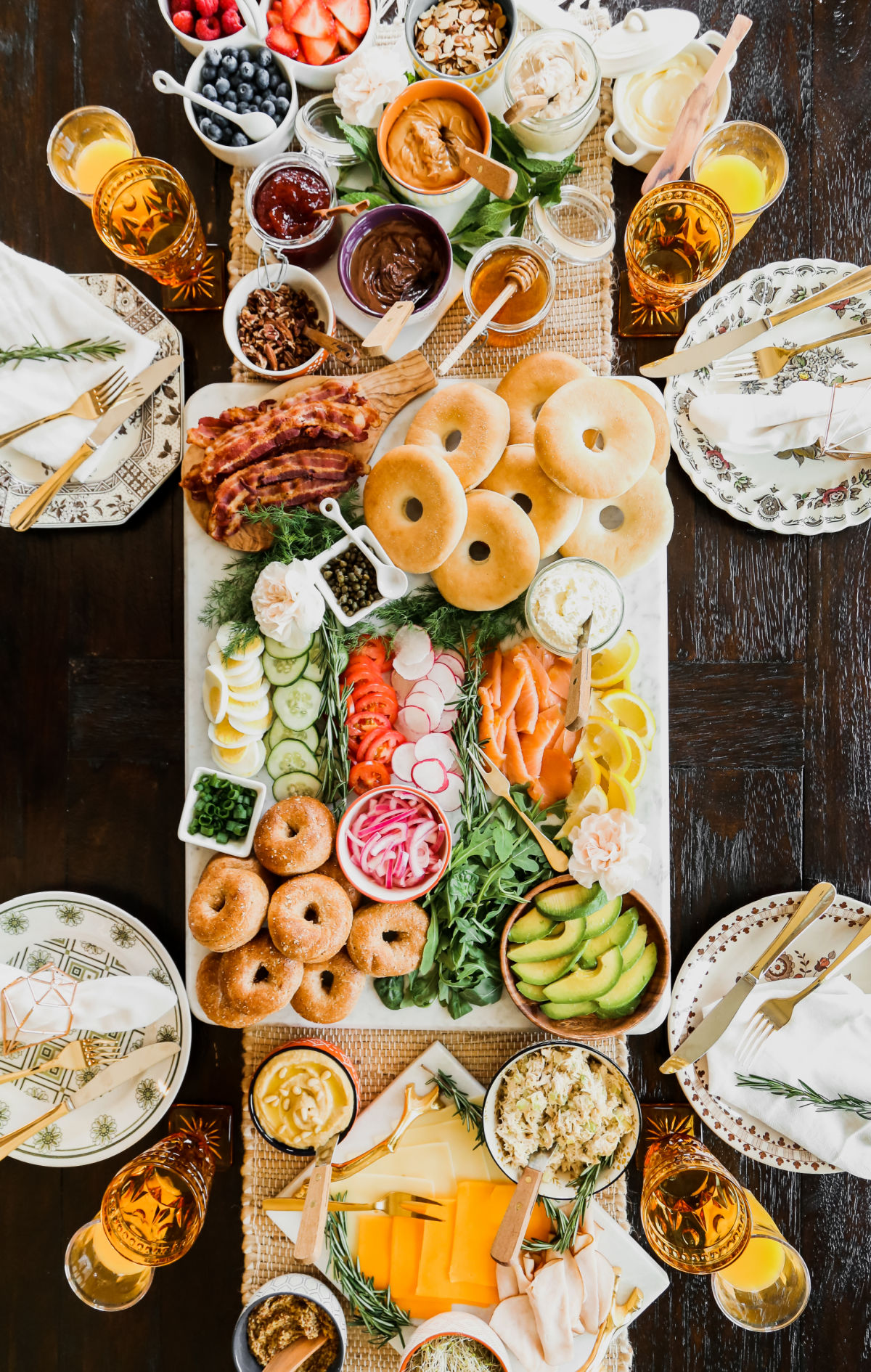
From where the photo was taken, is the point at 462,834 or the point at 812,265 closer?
the point at 462,834

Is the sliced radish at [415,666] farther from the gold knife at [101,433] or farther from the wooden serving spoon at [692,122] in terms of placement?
the wooden serving spoon at [692,122]

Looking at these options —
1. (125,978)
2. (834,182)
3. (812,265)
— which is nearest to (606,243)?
(812,265)

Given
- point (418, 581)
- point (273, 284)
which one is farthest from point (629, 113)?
point (418, 581)

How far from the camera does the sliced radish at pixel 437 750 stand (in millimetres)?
1900

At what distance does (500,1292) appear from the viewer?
1.91 m

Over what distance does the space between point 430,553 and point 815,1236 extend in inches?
79.4

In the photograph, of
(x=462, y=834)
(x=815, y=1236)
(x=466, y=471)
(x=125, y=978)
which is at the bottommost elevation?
(x=815, y=1236)

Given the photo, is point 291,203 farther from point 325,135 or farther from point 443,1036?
point 443,1036

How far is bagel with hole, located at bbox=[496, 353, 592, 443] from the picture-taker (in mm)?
1886

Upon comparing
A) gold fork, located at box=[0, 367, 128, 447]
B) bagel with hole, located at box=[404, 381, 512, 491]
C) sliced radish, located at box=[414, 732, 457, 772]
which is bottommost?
sliced radish, located at box=[414, 732, 457, 772]

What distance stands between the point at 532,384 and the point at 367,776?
945 mm

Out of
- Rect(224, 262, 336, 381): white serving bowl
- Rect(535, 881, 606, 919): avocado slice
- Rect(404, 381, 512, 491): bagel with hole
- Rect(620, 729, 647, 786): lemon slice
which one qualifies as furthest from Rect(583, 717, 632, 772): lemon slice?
Rect(224, 262, 336, 381): white serving bowl

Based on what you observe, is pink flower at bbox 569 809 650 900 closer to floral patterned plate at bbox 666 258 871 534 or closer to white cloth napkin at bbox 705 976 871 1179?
white cloth napkin at bbox 705 976 871 1179

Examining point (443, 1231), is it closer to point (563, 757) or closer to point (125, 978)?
point (125, 978)
